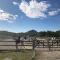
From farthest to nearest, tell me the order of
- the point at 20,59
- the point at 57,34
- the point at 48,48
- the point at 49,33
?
the point at 49,33, the point at 57,34, the point at 48,48, the point at 20,59

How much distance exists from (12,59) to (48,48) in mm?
7147

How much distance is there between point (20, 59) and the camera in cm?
1168

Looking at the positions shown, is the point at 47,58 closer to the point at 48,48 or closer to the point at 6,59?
the point at 6,59

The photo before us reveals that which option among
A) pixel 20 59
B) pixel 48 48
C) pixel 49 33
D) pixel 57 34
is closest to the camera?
pixel 20 59

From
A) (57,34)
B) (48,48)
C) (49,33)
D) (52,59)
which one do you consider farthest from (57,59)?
(49,33)

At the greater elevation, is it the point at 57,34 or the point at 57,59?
the point at 57,34

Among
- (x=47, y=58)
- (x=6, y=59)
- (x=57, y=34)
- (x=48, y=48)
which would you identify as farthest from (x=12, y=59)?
(x=57, y=34)

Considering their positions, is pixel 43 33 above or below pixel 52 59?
above

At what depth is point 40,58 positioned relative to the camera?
12.4m

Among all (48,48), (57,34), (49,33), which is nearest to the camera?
(48,48)

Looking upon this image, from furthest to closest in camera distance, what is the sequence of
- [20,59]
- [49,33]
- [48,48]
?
[49,33], [48,48], [20,59]

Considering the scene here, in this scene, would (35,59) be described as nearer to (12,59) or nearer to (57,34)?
(12,59)

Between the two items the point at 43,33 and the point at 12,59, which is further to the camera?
the point at 43,33

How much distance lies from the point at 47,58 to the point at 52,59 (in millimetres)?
423
